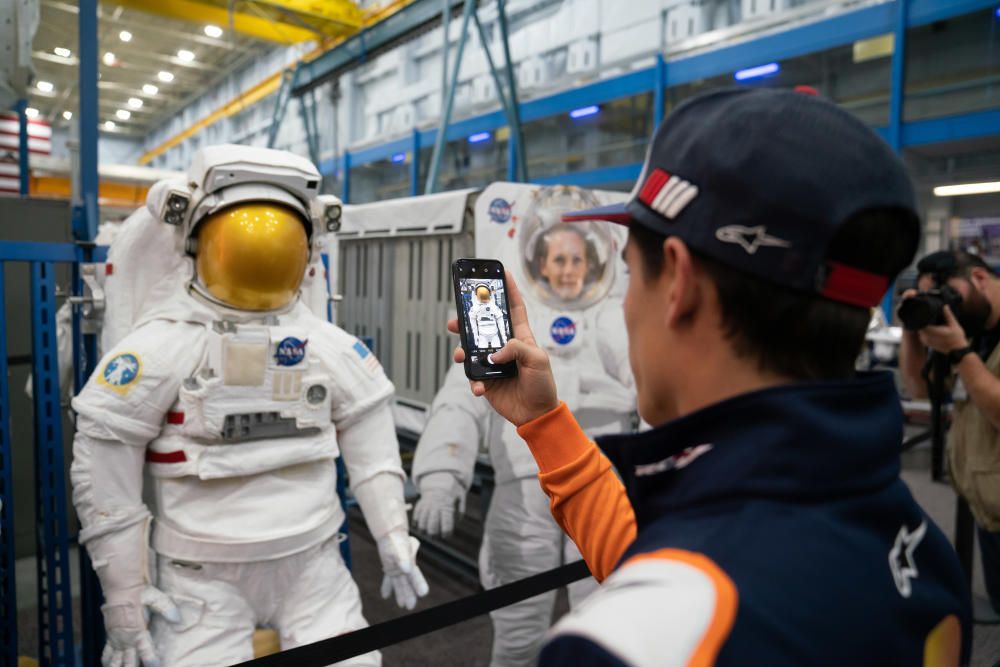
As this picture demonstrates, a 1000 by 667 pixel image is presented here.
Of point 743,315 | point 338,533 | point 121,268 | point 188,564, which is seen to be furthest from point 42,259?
point 743,315

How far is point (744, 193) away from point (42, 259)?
81.2 inches

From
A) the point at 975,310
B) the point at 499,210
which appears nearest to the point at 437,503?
the point at 499,210

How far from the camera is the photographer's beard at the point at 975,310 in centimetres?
260

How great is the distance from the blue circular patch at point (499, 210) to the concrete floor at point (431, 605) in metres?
2.02

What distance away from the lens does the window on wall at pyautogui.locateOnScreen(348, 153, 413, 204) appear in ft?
34.0

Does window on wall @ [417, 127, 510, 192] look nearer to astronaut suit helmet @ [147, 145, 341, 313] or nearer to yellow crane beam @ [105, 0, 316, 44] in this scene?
yellow crane beam @ [105, 0, 316, 44]

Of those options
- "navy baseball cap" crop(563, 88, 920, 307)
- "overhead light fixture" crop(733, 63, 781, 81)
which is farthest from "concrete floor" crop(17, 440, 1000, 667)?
"overhead light fixture" crop(733, 63, 781, 81)

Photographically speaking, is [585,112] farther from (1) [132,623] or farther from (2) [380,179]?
(1) [132,623]

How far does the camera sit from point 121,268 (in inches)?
82.7

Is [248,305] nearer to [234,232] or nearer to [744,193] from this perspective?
[234,232]

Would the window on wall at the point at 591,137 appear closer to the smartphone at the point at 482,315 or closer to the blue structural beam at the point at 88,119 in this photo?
the blue structural beam at the point at 88,119

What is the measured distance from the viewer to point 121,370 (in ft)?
6.02

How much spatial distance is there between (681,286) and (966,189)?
24.0 ft

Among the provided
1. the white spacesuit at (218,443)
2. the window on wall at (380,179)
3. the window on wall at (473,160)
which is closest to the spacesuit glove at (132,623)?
the white spacesuit at (218,443)
